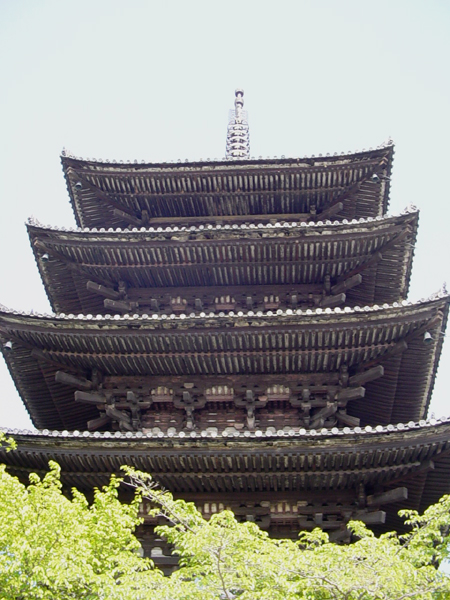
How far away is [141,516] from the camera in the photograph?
15211 millimetres

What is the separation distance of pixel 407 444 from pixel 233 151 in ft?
52.4

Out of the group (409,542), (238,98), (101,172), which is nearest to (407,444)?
(409,542)

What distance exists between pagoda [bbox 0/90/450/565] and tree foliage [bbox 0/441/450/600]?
3.14 m

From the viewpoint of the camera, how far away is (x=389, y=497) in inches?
588

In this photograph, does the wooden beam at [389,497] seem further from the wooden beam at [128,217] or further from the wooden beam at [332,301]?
the wooden beam at [128,217]

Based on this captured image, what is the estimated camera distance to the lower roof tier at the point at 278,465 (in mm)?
14336

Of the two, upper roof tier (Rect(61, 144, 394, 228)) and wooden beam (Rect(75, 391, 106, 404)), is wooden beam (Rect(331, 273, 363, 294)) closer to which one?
upper roof tier (Rect(61, 144, 394, 228))

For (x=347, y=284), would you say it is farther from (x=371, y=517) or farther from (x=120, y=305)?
(x=371, y=517)

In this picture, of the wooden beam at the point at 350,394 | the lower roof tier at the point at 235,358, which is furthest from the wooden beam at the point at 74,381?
the wooden beam at the point at 350,394

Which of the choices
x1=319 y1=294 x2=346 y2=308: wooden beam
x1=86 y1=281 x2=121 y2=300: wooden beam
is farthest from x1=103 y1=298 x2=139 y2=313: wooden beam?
x1=319 y1=294 x2=346 y2=308: wooden beam

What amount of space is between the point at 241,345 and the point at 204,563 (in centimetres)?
675

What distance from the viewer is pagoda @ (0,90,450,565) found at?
48.3 ft

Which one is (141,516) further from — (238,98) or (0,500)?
(238,98)

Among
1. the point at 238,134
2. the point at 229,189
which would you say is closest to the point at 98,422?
the point at 229,189
